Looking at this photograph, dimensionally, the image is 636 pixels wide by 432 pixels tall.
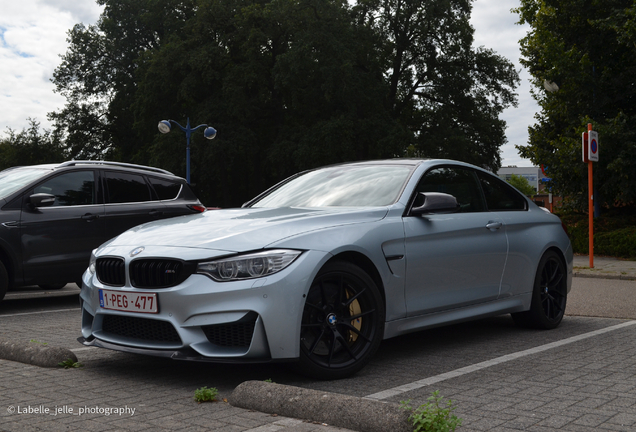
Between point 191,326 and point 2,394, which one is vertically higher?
point 191,326

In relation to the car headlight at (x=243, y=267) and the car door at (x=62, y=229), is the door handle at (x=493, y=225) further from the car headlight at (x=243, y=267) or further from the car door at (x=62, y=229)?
the car door at (x=62, y=229)

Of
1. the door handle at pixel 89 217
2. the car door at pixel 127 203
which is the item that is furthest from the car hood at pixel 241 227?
the car door at pixel 127 203

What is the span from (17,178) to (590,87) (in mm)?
15371

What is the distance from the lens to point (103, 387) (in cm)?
440

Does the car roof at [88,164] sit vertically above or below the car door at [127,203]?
above

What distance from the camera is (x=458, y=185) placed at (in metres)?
6.12

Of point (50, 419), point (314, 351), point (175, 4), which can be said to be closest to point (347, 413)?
point (314, 351)

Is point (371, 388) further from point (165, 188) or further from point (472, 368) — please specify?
point (165, 188)

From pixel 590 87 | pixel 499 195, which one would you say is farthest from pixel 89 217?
pixel 590 87

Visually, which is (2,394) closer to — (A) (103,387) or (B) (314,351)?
(A) (103,387)

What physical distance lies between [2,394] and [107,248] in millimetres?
1142

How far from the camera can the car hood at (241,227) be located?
4.38 metres

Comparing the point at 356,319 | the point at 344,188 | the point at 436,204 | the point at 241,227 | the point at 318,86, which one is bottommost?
the point at 356,319

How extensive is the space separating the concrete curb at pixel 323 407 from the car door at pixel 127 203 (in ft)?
17.3
